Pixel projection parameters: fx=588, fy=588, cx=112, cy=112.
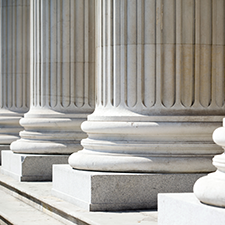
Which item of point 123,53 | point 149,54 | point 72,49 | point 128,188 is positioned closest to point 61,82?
point 72,49

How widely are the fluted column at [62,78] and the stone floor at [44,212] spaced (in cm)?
338

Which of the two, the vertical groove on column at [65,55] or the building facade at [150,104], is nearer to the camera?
the building facade at [150,104]

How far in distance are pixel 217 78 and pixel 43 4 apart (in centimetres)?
1663

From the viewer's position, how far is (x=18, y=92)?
51344mm

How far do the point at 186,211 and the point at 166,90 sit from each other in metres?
10.1

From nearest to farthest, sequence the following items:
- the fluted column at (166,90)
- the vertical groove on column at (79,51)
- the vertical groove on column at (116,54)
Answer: the fluted column at (166,90) → the vertical groove on column at (116,54) → the vertical groove on column at (79,51)

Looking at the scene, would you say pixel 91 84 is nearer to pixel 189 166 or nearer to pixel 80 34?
pixel 80 34

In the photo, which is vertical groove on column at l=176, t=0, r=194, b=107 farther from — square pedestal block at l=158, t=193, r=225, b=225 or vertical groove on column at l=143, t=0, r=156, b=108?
square pedestal block at l=158, t=193, r=225, b=225

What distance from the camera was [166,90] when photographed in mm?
28000

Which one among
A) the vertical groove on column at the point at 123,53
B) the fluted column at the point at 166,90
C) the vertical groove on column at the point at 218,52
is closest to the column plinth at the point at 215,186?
the fluted column at the point at 166,90

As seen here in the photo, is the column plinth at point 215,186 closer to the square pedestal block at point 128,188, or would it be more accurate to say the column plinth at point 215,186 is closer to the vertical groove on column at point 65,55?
the square pedestal block at point 128,188

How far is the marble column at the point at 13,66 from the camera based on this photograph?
167 ft

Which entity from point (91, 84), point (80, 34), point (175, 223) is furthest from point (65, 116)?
point (175, 223)

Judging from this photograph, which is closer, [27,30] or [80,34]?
[80,34]
